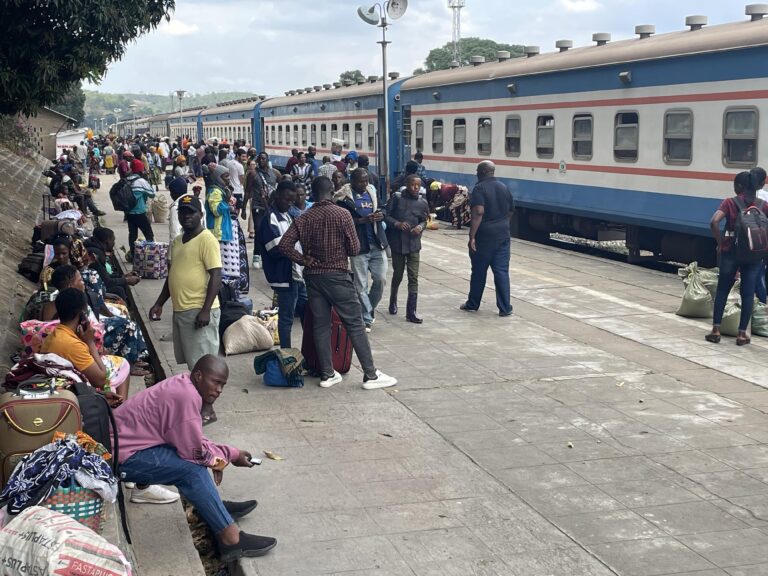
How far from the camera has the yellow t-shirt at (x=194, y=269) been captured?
26.2ft

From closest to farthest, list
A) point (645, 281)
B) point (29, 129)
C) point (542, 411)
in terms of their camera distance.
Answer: point (542, 411) → point (645, 281) → point (29, 129)

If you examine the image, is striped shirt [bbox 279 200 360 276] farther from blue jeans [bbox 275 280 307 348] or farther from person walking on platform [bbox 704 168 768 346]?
person walking on platform [bbox 704 168 768 346]

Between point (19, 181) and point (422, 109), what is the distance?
9759 mm

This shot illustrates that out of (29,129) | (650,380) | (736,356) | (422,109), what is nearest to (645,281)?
(736,356)

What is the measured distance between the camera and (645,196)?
51.6ft

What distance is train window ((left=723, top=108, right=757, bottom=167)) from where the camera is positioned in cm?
1336

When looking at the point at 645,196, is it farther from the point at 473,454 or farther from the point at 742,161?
the point at 473,454

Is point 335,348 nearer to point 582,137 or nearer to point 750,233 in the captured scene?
point 750,233

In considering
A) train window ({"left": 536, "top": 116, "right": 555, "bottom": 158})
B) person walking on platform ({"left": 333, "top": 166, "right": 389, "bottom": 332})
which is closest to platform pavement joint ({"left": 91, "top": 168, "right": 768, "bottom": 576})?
person walking on platform ({"left": 333, "top": 166, "right": 389, "bottom": 332})

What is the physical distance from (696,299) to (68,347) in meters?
7.53

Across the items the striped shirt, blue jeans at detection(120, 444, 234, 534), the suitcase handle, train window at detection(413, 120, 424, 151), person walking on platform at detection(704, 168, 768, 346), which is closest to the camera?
the suitcase handle

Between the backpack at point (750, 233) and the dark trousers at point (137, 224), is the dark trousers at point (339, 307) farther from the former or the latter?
the dark trousers at point (137, 224)

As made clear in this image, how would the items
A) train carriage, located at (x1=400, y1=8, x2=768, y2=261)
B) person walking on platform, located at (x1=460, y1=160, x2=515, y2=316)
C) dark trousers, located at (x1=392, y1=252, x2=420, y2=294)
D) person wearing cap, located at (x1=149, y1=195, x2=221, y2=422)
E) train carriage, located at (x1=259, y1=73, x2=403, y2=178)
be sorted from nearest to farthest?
person wearing cap, located at (x1=149, y1=195, x2=221, y2=422)
dark trousers, located at (x1=392, y1=252, x2=420, y2=294)
person walking on platform, located at (x1=460, y1=160, x2=515, y2=316)
train carriage, located at (x1=400, y1=8, x2=768, y2=261)
train carriage, located at (x1=259, y1=73, x2=403, y2=178)

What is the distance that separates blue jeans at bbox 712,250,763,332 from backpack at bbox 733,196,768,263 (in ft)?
0.42
